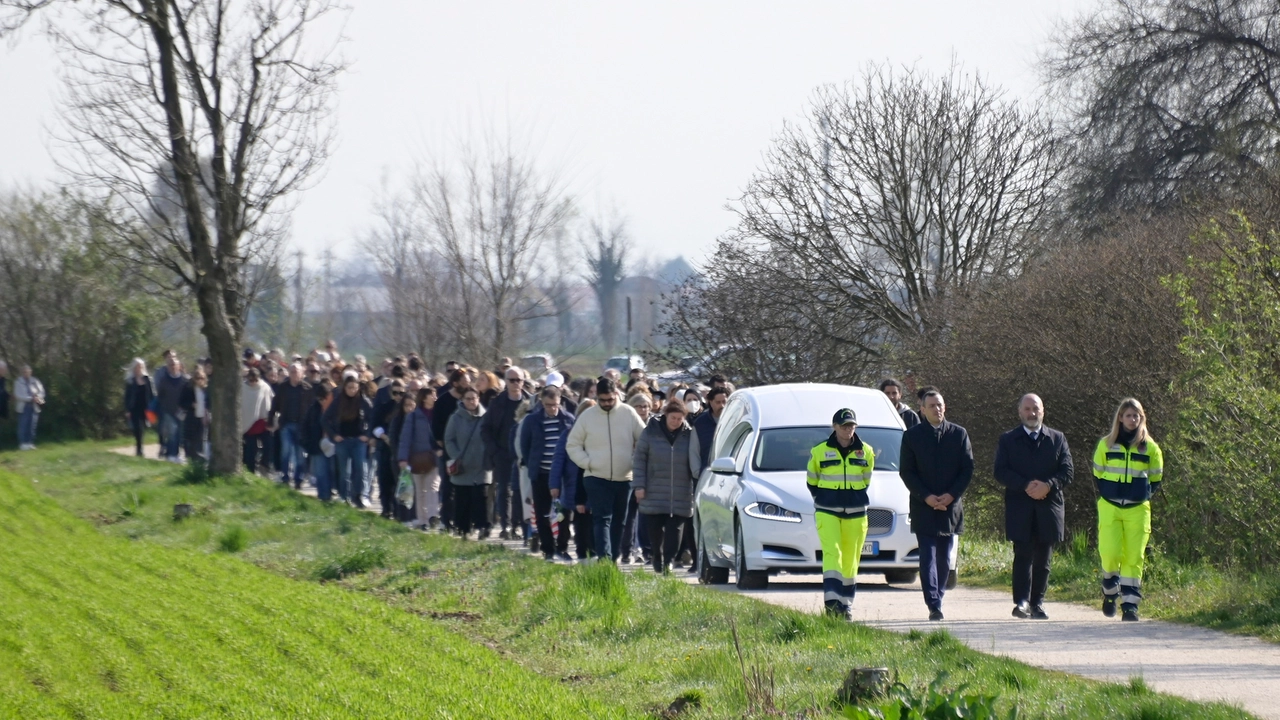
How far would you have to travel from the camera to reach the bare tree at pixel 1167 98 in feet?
96.7

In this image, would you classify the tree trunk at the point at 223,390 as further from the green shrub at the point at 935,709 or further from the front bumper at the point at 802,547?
the green shrub at the point at 935,709

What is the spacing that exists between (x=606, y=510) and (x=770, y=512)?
7.77ft

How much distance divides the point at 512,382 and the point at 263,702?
32.8 ft

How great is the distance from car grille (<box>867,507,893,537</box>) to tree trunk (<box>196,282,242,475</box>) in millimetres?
13901

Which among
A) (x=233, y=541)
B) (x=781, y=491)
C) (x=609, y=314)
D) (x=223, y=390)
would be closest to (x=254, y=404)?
(x=223, y=390)

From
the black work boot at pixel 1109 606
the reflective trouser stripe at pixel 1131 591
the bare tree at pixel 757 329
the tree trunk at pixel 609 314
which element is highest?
the tree trunk at pixel 609 314

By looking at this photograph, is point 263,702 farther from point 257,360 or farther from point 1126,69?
point 1126,69

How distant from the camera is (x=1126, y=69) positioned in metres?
30.3

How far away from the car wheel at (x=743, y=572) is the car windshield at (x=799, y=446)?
74cm

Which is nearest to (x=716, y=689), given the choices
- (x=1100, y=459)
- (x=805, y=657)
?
(x=805, y=657)

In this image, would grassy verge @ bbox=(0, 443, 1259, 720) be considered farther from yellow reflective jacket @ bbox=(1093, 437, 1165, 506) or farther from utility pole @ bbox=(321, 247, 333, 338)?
utility pole @ bbox=(321, 247, 333, 338)

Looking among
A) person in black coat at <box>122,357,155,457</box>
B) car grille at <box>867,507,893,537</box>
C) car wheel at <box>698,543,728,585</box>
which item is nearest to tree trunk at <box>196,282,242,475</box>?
person in black coat at <box>122,357,155,457</box>

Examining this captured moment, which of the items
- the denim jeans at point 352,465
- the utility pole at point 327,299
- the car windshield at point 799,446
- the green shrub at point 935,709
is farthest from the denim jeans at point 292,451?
the utility pole at point 327,299

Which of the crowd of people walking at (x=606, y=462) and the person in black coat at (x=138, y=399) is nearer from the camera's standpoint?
the crowd of people walking at (x=606, y=462)
